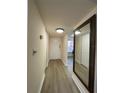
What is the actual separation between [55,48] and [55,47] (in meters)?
0.10

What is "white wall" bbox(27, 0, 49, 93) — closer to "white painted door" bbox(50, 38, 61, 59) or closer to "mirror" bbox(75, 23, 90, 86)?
"mirror" bbox(75, 23, 90, 86)

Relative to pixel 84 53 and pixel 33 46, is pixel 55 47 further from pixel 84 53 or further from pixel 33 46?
pixel 33 46

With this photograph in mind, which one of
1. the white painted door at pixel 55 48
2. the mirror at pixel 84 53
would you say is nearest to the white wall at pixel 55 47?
the white painted door at pixel 55 48

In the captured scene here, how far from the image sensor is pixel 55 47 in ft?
34.7

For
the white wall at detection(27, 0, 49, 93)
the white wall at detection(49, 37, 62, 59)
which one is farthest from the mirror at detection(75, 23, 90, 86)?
the white wall at detection(49, 37, 62, 59)

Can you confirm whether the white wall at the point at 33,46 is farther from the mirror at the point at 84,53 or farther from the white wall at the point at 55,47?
the white wall at the point at 55,47

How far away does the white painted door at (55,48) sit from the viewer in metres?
10.5

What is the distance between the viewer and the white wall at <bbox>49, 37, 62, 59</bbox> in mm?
10469
